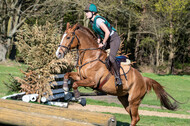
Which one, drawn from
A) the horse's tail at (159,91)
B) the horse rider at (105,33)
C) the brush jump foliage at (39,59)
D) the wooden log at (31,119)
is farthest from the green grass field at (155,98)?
the wooden log at (31,119)

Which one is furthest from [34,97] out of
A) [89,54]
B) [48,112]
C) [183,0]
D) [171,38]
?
[171,38]

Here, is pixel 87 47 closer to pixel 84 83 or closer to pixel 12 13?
pixel 84 83

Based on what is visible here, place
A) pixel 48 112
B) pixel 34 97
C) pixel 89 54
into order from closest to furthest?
pixel 48 112, pixel 89 54, pixel 34 97

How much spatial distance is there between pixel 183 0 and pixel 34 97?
894 inches

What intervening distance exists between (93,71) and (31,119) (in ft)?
8.71

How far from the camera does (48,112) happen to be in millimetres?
4648

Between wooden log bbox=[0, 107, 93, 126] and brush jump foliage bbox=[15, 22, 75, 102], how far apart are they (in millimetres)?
4883

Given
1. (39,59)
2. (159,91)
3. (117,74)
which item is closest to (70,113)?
(117,74)

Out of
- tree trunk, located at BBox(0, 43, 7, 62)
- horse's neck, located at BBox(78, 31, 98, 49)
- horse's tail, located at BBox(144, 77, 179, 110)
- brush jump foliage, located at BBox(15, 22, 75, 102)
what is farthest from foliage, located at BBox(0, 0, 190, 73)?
horse's neck, located at BBox(78, 31, 98, 49)

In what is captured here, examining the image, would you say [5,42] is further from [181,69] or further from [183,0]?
[181,69]

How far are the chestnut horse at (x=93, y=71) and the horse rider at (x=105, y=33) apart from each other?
0.19 meters

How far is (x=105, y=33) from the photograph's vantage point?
6340 millimetres

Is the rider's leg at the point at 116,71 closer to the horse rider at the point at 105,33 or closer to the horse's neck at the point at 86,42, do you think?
the horse rider at the point at 105,33

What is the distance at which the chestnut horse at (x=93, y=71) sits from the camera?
637 cm
